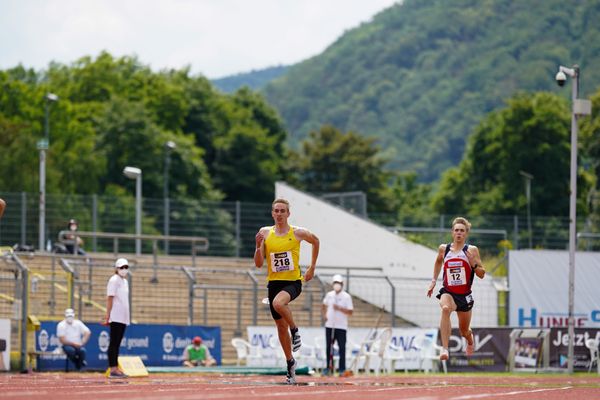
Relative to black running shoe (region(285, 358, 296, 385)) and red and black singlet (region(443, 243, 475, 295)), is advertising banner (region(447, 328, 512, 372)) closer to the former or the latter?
red and black singlet (region(443, 243, 475, 295))

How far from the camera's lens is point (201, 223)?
1869 inches

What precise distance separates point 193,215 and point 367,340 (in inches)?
690

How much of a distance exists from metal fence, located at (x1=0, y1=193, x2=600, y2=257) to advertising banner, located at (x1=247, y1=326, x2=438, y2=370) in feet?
39.0

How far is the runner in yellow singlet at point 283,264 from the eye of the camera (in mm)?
18156

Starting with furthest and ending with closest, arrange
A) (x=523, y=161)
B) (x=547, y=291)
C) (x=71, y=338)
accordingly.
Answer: (x=523, y=161) < (x=547, y=291) < (x=71, y=338)

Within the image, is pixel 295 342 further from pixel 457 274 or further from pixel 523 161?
pixel 523 161

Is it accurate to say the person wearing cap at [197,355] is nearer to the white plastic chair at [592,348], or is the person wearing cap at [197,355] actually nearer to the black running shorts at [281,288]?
the white plastic chair at [592,348]

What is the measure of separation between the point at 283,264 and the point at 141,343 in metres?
13.1

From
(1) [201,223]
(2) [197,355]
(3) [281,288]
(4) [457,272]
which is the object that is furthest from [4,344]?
(1) [201,223]

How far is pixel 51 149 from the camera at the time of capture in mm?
82250

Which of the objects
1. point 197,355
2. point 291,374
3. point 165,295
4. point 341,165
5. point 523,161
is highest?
point 341,165

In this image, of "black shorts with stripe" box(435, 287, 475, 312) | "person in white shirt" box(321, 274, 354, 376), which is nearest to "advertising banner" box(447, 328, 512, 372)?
"person in white shirt" box(321, 274, 354, 376)

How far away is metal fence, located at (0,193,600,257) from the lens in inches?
1781

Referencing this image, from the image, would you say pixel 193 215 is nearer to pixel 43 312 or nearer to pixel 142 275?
pixel 142 275
